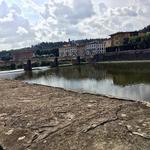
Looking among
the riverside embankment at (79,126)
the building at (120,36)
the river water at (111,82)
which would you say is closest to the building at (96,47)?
the building at (120,36)

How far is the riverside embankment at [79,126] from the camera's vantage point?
7723 millimetres

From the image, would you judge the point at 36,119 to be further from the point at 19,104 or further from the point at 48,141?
the point at 19,104

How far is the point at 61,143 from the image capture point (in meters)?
8.09

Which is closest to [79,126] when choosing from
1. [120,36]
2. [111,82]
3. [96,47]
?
[111,82]

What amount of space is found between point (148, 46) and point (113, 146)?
9994cm

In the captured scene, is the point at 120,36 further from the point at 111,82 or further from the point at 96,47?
the point at 111,82

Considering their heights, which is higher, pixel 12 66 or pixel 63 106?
pixel 63 106

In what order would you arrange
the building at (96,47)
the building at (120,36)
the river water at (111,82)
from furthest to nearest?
the building at (96,47) < the building at (120,36) < the river water at (111,82)

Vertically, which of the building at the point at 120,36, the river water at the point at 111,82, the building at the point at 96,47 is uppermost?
the building at the point at 120,36

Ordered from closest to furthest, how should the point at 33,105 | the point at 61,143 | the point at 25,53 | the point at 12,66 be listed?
the point at 61,143 → the point at 33,105 → the point at 12,66 → the point at 25,53

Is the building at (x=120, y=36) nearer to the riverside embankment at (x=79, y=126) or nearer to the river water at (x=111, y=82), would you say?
the river water at (x=111, y=82)

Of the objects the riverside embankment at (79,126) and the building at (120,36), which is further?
the building at (120,36)

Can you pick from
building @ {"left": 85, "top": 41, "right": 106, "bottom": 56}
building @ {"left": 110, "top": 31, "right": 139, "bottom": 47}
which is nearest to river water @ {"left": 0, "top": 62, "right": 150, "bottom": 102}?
building @ {"left": 110, "top": 31, "right": 139, "bottom": 47}

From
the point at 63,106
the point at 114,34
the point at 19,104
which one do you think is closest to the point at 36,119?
the point at 63,106
